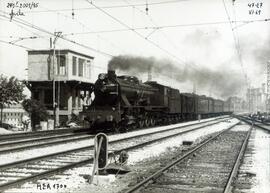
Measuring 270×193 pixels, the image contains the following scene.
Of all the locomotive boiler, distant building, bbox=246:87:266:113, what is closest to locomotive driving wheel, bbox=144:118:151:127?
the locomotive boiler

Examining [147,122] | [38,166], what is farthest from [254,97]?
[38,166]

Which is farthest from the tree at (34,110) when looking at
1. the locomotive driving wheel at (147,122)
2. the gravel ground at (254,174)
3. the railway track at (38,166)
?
the gravel ground at (254,174)

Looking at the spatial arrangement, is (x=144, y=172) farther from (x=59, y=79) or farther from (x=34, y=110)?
(x=59, y=79)

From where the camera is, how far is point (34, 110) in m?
30.0

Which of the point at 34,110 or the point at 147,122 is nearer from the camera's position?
the point at 147,122

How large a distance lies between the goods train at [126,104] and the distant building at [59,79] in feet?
32.1

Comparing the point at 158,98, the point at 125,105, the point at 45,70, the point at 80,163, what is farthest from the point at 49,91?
the point at 80,163

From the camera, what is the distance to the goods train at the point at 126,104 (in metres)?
22.6

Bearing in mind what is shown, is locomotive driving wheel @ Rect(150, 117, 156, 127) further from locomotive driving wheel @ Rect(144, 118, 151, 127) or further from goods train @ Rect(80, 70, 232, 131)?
locomotive driving wheel @ Rect(144, 118, 151, 127)

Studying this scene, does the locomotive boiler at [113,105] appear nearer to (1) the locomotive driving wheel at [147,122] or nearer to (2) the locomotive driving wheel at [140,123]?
(2) the locomotive driving wheel at [140,123]

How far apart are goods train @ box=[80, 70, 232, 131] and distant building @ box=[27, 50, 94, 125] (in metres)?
9.79

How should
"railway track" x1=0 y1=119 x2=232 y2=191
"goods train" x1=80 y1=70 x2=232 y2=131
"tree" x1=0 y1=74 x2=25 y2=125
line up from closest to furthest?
"railway track" x1=0 y1=119 x2=232 y2=191
"goods train" x1=80 y1=70 x2=232 y2=131
"tree" x1=0 y1=74 x2=25 y2=125

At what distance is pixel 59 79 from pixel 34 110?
10538 millimetres

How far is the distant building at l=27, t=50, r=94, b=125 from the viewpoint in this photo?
130 ft
